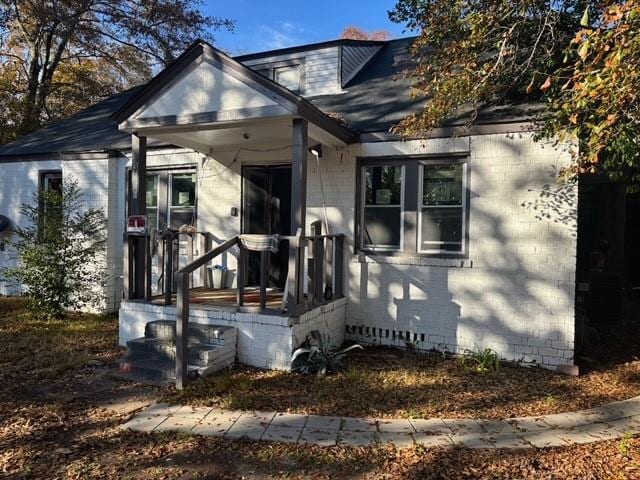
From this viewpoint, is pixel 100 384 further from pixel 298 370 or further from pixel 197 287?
pixel 197 287

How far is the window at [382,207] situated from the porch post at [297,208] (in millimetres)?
1748

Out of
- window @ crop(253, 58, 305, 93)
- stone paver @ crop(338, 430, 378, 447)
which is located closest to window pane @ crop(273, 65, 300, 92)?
window @ crop(253, 58, 305, 93)

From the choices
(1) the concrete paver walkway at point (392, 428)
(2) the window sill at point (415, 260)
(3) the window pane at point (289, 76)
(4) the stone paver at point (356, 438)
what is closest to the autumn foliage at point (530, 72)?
(2) the window sill at point (415, 260)

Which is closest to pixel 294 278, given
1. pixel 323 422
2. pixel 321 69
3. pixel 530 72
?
pixel 323 422

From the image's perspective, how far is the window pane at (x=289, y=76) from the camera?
899 centimetres

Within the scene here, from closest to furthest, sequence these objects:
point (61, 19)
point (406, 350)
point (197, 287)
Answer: point (406, 350) < point (197, 287) < point (61, 19)

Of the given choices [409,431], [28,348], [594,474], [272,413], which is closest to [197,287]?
[28,348]

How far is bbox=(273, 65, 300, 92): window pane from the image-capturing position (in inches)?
354

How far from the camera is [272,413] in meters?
4.25

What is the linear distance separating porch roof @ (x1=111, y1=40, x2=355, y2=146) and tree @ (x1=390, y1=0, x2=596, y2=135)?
1.41 metres

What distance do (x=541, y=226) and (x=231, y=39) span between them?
741 inches

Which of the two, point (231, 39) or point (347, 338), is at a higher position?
point (231, 39)

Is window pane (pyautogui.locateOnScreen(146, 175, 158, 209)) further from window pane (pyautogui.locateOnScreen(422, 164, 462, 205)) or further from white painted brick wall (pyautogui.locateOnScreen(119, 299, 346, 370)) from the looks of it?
window pane (pyautogui.locateOnScreen(422, 164, 462, 205))

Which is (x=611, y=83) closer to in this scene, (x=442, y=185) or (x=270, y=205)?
(x=442, y=185)
